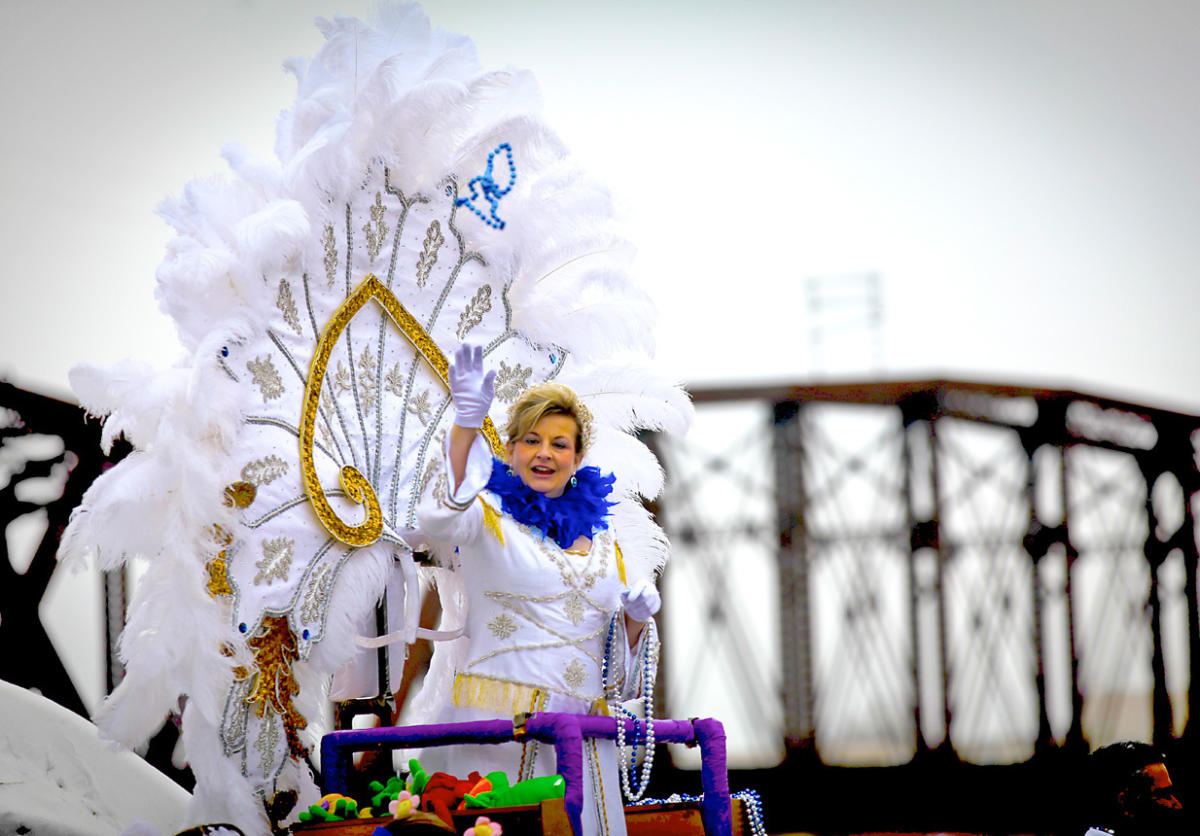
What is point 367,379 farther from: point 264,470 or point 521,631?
point 521,631

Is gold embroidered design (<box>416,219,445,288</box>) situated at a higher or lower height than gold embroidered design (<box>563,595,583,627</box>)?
higher

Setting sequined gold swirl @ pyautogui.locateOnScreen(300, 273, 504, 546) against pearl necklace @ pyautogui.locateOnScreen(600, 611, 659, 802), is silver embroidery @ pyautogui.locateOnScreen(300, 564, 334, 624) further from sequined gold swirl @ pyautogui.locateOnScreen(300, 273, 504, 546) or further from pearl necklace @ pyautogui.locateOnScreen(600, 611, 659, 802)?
pearl necklace @ pyautogui.locateOnScreen(600, 611, 659, 802)

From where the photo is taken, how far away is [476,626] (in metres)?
2.71

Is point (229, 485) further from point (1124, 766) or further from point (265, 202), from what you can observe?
point (1124, 766)

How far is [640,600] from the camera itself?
102 inches

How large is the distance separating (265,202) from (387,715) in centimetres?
113

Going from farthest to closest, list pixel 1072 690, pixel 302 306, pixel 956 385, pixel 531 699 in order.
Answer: pixel 1072 690 → pixel 956 385 → pixel 302 306 → pixel 531 699

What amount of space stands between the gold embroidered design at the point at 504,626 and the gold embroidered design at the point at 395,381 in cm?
59

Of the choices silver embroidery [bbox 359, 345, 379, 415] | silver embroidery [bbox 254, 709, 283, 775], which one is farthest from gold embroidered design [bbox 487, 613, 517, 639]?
silver embroidery [bbox 359, 345, 379, 415]

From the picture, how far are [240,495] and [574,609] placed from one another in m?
0.70

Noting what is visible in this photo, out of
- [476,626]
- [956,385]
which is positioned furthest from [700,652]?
[476,626]

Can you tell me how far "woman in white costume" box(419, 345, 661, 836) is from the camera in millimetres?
2611

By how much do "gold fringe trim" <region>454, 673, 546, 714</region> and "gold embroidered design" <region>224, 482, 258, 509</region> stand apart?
0.56 meters

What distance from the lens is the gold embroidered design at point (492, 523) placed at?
8.69ft
